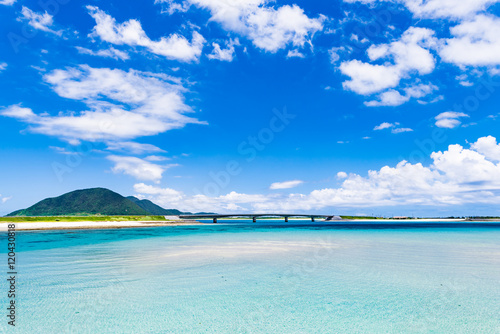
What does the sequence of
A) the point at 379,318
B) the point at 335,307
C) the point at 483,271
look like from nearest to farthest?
1. the point at 379,318
2. the point at 335,307
3. the point at 483,271

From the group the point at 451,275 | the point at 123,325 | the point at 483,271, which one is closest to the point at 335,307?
the point at 123,325

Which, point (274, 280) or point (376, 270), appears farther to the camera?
point (376, 270)

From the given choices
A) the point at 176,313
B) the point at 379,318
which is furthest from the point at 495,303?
the point at 176,313

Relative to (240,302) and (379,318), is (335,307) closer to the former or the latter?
(379,318)

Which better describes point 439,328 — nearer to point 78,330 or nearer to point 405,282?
point 405,282

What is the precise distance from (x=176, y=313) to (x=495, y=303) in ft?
48.1

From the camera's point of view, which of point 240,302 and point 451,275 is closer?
point 240,302

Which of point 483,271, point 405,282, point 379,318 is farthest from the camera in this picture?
point 483,271

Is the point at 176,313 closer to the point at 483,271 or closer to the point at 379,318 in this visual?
the point at 379,318

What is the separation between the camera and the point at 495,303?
14.5 meters

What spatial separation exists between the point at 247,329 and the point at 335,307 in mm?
4657

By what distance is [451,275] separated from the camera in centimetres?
2072

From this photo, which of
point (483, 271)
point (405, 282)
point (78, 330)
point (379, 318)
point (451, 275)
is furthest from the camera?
point (483, 271)

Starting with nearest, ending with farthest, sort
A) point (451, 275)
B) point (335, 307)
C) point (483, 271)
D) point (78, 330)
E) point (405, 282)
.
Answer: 1. point (78, 330)
2. point (335, 307)
3. point (405, 282)
4. point (451, 275)
5. point (483, 271)
